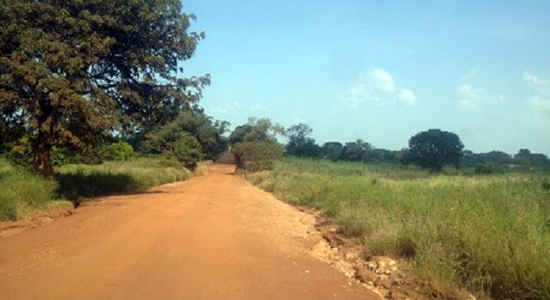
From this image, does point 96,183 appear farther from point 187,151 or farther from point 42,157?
point 187,151

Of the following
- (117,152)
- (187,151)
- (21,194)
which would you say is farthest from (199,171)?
(21,194)

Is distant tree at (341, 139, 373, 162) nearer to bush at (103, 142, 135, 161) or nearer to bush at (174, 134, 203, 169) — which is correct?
bush at (174, 134, 203, 169)

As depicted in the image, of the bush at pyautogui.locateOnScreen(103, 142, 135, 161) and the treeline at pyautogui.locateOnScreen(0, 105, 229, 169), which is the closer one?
the treeline at pyautogui.locateOnScreen(0, 105, 229, 169)

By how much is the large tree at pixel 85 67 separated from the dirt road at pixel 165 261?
4.58 m

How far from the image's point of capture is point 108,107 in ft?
63.0

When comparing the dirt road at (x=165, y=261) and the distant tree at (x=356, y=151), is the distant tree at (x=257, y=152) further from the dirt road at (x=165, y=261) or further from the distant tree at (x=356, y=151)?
the dirt road at (x=165, y=261)

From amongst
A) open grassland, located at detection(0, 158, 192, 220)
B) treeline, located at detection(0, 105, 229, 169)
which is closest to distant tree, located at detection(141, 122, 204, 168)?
treeline, located at detection(0, 105, 229, 169)

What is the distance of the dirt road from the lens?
7.09m

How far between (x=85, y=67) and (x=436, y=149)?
7058 centimetres

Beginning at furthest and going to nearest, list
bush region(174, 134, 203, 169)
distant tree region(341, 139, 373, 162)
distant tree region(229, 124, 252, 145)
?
distant tree region(341, 139, 373, 162)
distant tree region(229, 124, 252, 145)
bush region(174, 134, 203, 169)

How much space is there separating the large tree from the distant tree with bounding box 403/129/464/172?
214 ft

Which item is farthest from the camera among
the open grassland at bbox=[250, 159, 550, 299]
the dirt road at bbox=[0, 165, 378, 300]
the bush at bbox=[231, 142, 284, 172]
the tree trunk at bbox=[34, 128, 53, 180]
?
the bush at bbox=[231, 142, 284, 172]

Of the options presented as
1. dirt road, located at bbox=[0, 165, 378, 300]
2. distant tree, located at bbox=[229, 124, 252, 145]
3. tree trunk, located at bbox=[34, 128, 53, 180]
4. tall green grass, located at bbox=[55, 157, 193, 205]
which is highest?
distant tree, located at bbox=[229, 124, 252, 145]

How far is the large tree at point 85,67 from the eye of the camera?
17.2m
